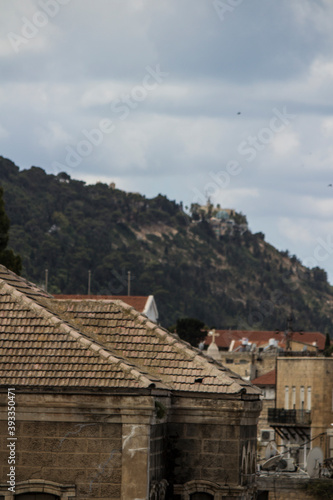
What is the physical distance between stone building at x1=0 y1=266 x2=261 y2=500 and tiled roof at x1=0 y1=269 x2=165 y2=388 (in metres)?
0.01

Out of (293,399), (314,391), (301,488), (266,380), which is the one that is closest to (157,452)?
(301,488)

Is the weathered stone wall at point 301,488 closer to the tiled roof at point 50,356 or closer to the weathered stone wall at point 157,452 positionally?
the weathered stone wall at point 157,452

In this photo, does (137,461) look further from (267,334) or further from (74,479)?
(267,334)

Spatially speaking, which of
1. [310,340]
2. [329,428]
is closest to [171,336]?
[329,428]

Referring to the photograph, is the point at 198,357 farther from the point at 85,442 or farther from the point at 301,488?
the point at 301,488

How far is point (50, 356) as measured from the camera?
55.8 ft

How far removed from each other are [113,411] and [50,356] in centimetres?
130

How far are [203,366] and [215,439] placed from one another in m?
1.14

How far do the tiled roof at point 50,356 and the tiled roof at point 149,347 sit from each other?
122cm

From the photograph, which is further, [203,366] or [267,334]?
[267,334]

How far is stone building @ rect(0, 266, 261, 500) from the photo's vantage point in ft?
54.0

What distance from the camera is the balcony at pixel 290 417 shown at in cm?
5656

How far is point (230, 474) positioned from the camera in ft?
59.0

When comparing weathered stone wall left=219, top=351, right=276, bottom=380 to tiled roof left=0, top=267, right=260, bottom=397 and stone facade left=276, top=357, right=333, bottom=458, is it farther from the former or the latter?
tiled roof left=0, top=267, right=260, bottom=397
